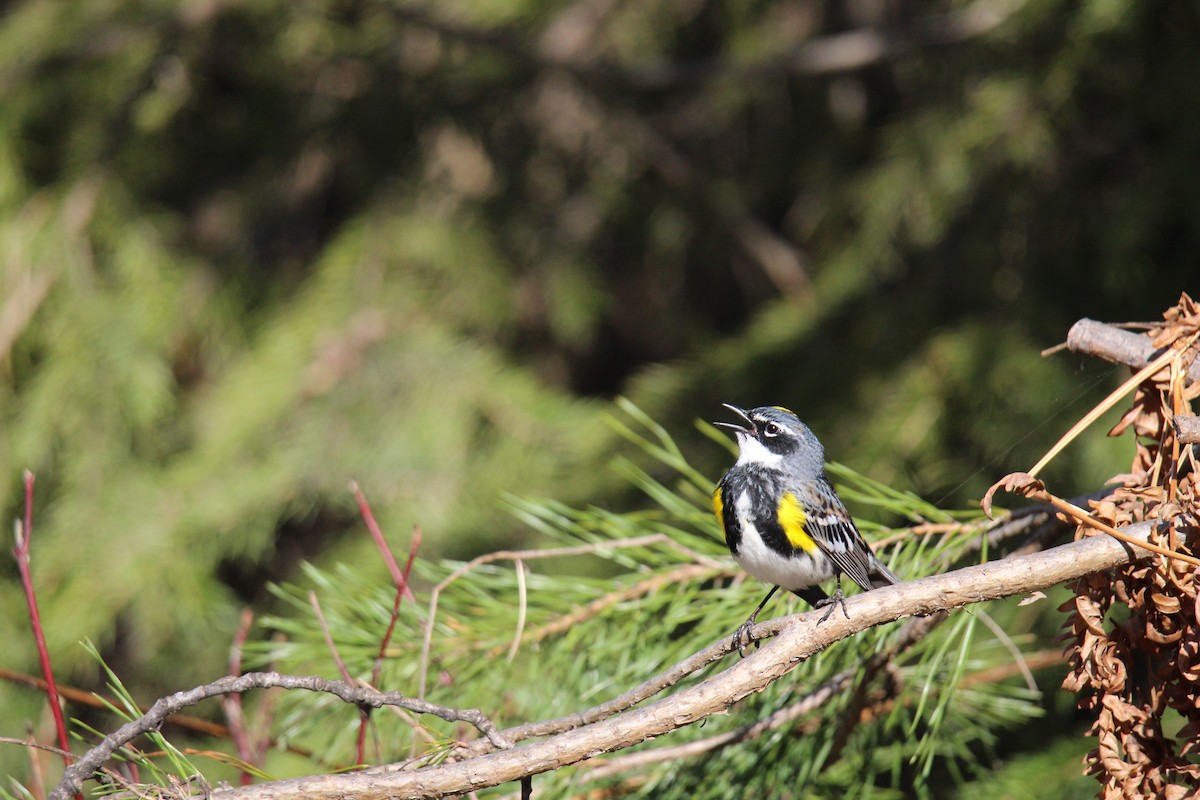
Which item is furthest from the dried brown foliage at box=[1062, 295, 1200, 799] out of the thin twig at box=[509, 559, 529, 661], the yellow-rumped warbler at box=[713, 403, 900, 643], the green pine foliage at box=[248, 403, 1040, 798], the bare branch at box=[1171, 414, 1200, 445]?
the thin twig at box=[509, 559, 529, 661]

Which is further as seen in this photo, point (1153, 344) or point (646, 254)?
point (646, 254)

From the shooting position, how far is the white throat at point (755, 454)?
2480 mm

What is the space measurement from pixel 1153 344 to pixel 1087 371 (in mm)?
1360

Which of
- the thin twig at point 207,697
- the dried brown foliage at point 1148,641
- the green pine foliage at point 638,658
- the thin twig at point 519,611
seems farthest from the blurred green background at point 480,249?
the thin twig at point 207,697

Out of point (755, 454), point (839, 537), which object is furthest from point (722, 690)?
point (755, 454)

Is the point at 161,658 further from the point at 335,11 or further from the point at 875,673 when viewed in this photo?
the point at 875,673

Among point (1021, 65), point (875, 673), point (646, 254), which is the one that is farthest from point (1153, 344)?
point (646, 254)

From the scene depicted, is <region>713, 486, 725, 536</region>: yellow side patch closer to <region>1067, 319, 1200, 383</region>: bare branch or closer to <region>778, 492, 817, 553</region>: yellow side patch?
<region>778, 492, 817, 553</region>: yellow side patch

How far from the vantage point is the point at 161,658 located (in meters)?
3.66

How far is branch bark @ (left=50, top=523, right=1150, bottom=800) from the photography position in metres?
1.01

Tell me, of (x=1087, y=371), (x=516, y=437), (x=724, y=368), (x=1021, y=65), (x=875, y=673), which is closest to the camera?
(x=875, y=673)

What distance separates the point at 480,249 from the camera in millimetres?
3635

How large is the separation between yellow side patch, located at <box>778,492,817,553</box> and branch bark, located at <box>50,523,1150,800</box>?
983 millimetres

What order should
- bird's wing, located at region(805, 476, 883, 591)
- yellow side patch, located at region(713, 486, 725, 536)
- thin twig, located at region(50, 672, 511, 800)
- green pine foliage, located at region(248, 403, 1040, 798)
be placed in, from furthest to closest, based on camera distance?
yellow side patch, located at region(713, 486, 725, 536), bird's wing, located at region(805, 476, 883, 591), green pine foliage, located at region(248, 403, 1040, 798), thin twig, located at region(50, 672, 511, 800)
